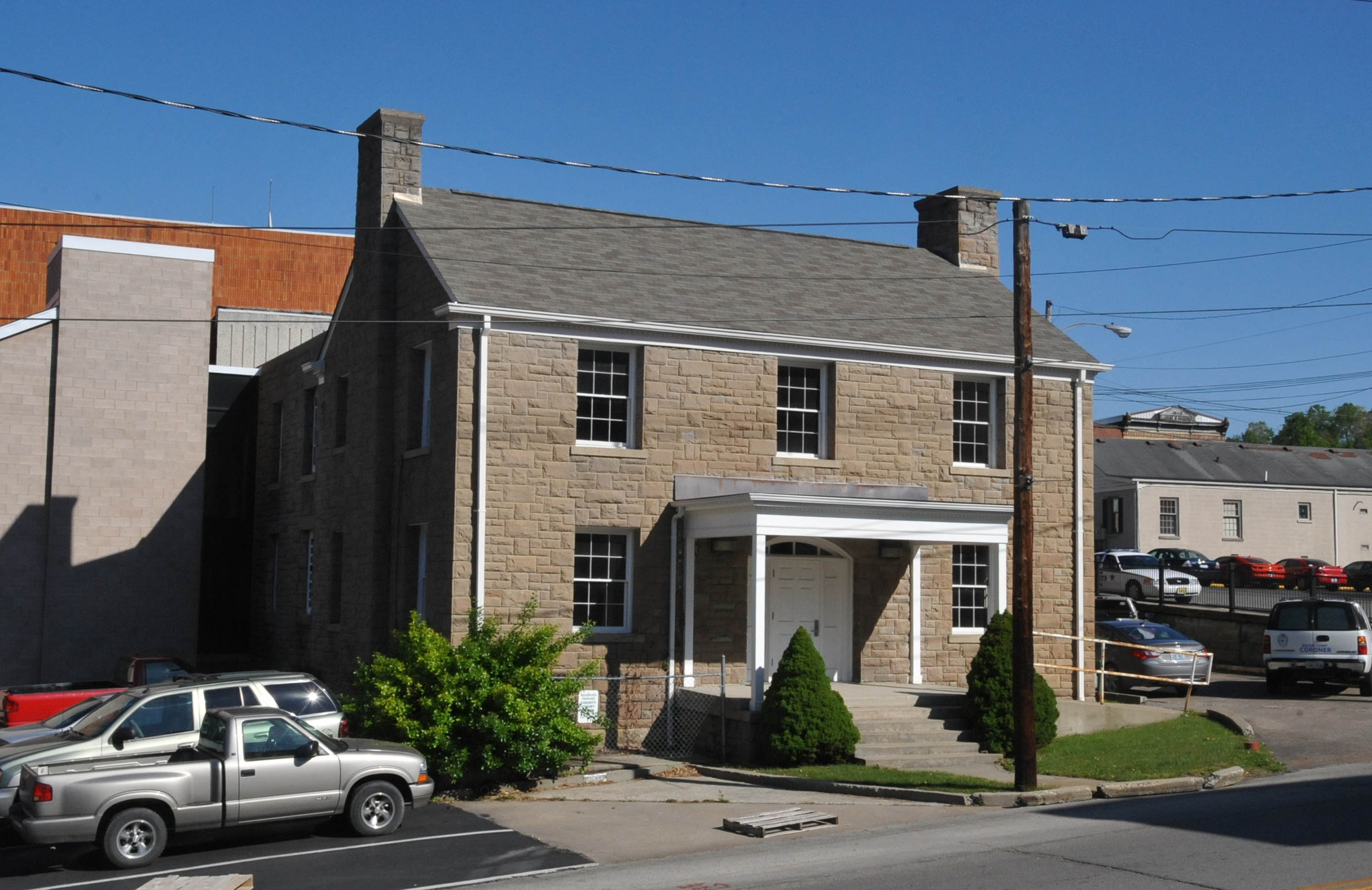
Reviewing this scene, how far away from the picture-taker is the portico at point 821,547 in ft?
65.8

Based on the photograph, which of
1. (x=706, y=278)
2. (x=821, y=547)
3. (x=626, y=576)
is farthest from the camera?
(x=706, y=278)

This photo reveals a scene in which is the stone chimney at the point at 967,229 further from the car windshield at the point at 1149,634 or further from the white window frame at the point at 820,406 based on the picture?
the car windshield at the point at 1149,634

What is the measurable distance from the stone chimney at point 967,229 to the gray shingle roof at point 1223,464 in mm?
28938

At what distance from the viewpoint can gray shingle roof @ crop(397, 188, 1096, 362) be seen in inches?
851

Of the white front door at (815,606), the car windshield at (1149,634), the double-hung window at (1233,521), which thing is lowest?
the car windshield at (1149,634)

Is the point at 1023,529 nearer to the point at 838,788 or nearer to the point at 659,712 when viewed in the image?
the point at 838,788

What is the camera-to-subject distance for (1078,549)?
79.0 feet

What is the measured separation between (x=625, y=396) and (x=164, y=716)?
9.09 meters

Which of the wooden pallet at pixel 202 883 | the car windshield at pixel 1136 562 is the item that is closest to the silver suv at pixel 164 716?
the wooden pallet at pixel 202 883

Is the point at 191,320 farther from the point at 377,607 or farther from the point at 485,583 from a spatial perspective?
the point at 485,583

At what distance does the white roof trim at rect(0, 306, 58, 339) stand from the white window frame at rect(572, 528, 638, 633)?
44.2 ft

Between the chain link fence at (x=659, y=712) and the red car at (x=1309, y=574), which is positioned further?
the red car at (x=1309, y=574)

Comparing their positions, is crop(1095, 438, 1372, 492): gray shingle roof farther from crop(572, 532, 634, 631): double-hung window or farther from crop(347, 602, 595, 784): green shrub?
crop(347, 602, 595, 784): green shrub

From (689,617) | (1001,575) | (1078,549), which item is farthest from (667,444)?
(1078,549)
